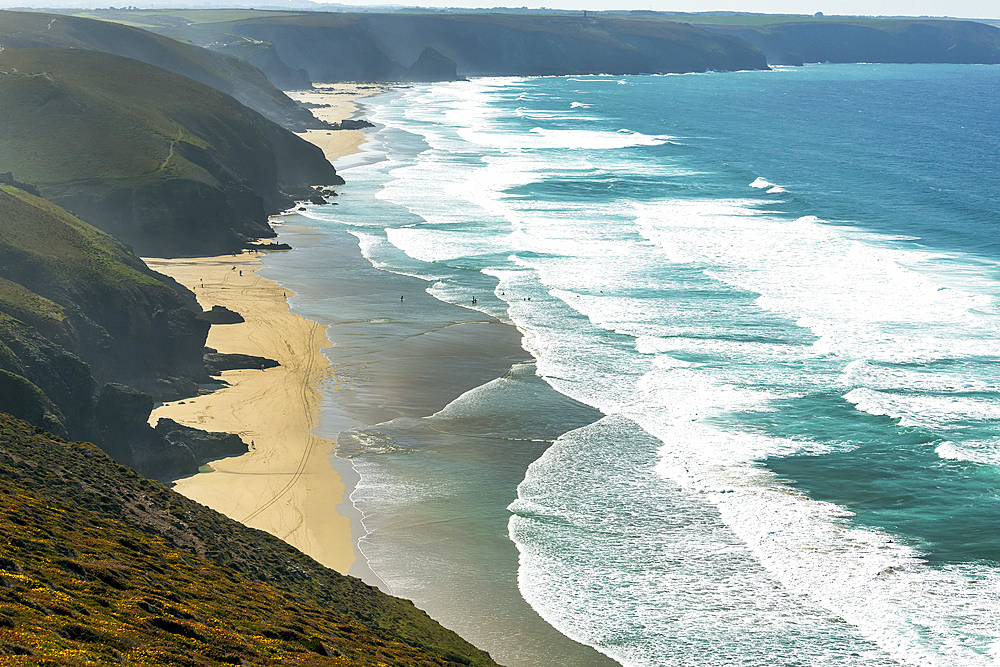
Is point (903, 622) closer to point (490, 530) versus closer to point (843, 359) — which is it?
point (490, 530)

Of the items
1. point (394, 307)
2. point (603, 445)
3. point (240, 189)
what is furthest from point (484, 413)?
point (240, 189)

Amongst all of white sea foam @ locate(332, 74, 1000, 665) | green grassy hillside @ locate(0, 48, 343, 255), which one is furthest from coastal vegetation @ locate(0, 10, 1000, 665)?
white sea foam @ locate(332, 74, 1000, 665)

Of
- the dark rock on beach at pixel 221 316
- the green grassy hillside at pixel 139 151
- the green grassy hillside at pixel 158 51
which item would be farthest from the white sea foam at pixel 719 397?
the green grassy hillside at pixel 158 51

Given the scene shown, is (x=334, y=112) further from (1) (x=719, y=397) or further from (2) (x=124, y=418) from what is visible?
(2) (x=124, y=418)

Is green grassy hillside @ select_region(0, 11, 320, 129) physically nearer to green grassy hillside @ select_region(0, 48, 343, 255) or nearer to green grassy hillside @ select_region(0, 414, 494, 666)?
green grassy hillside @ select_region(0, 48, 343, 255)

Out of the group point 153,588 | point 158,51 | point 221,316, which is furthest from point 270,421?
point 158,51
